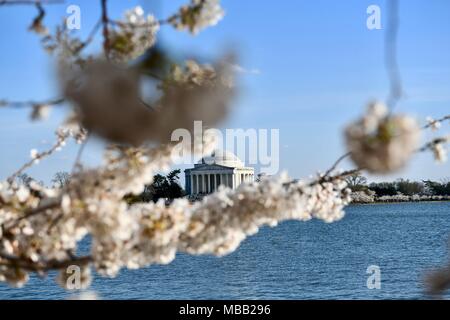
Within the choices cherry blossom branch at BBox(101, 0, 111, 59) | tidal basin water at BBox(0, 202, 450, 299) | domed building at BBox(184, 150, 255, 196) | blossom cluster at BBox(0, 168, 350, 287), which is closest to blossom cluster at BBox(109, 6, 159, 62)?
cherry blossom branch at BBox(101, 0, 111, 59)

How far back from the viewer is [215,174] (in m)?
72.6

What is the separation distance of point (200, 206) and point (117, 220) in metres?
0.57

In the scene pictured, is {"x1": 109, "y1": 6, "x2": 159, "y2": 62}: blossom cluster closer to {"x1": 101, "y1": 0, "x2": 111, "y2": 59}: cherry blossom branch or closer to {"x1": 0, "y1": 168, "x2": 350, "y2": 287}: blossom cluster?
{"x1": 101, "y1": 0, "x2": 111, "y2": 59}: cherry blossom branch

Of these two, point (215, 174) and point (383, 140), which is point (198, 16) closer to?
point (383, 140)

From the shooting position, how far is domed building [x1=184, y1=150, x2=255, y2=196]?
227 ft

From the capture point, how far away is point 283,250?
1591 inches

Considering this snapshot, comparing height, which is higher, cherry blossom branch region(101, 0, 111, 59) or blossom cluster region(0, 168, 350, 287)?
cherry blossom branch region(101, 0, 111, 59)

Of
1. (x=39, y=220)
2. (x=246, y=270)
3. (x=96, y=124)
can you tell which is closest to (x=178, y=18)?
(x=39, y=220)

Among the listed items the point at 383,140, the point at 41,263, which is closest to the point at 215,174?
the point at 41,263

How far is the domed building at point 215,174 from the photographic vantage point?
69062 millimetres

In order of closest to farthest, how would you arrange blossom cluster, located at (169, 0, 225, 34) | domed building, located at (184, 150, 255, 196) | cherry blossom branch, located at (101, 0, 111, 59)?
cherry blossom branch, located at (101, 0, 111, 59), blossom cluster, located at (169, 0, 225, 34), domed building, located at (184, 150, 255, 196)

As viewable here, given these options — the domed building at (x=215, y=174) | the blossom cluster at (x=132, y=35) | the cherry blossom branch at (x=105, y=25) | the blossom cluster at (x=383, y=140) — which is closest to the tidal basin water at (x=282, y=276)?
the blossom cluster at (x=132, y=35)
